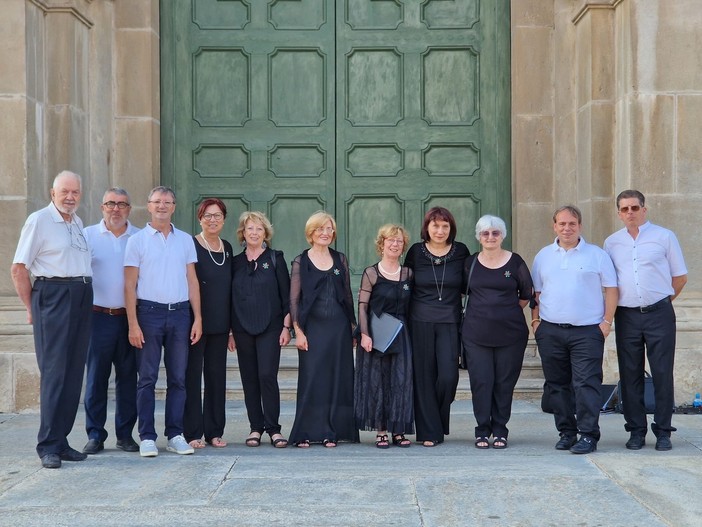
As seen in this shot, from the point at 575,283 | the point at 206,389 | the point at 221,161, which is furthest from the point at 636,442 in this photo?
the point at 221,161

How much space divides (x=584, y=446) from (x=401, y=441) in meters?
1.28

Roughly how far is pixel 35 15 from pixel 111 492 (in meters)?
5.27

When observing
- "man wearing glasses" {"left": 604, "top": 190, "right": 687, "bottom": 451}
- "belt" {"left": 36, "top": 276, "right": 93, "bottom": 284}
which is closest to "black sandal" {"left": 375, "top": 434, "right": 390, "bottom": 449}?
"man wearing glasses" {"left": 604, "top": 190, "right": 687, "bottom": 451}

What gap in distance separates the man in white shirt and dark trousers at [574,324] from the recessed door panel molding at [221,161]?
4.25 metres

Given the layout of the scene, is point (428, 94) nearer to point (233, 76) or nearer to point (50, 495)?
point (233, 76)

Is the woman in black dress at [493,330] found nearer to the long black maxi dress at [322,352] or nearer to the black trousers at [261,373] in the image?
the long black maxi dress at [322,352]

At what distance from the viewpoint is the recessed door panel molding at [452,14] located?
11.2m

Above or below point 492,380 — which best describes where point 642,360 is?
above

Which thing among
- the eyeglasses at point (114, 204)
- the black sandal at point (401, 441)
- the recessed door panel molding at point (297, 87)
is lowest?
the black sandal at point (401, 441)

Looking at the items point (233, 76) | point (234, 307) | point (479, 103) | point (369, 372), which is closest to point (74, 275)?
point (234, 307)

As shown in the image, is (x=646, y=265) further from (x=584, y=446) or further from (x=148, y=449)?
(x=148, y=449)

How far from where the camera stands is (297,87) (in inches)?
441

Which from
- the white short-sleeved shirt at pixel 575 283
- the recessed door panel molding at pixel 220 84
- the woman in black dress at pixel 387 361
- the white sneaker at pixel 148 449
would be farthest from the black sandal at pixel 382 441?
the recessed door panel molding at pixel 220 84

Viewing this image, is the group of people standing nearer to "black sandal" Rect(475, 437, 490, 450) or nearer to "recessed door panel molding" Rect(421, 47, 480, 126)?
"black sandal" Rect(475, 437, 490, 450)
